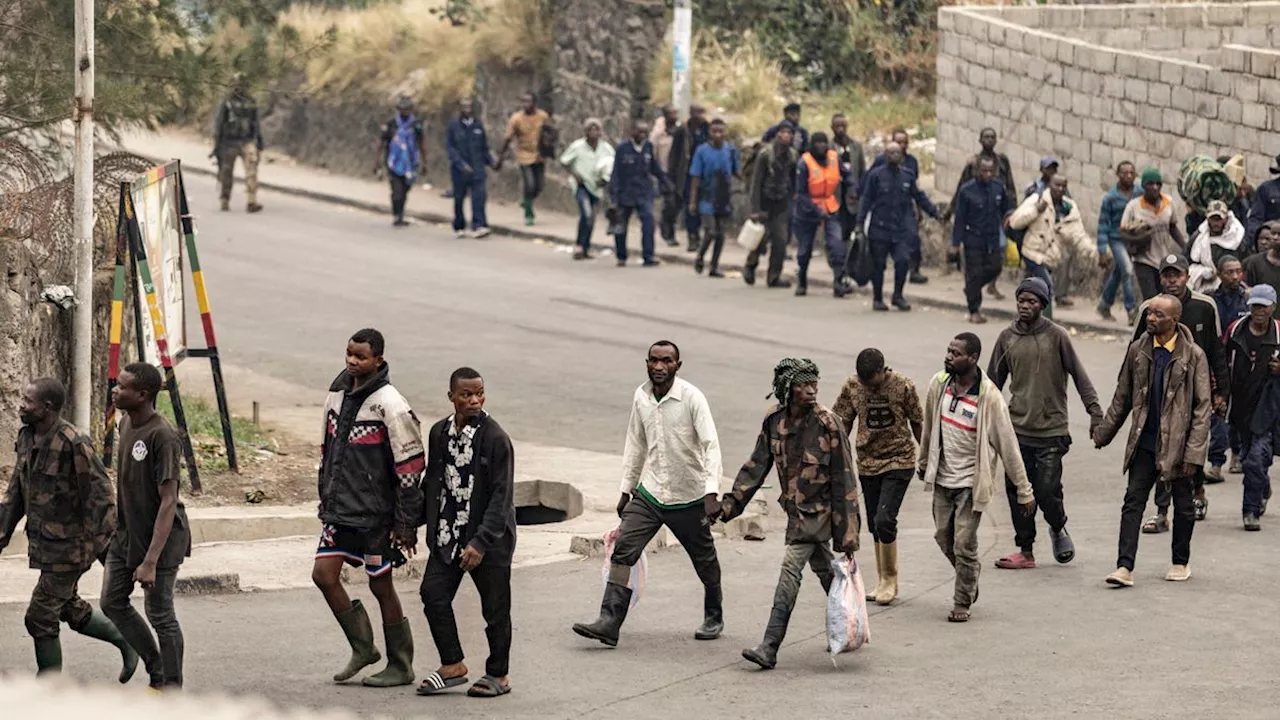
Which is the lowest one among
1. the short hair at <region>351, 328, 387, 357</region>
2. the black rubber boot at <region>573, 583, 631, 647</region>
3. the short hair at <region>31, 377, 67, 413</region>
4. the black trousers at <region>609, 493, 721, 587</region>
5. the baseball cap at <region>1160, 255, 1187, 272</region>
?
the black rubber boot at <region>573, 583, 631, 647</region>

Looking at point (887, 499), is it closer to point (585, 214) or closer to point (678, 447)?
point (678, 447)

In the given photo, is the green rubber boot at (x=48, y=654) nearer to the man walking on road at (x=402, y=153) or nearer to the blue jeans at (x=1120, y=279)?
the blue jeans at (x=1120, y=279)

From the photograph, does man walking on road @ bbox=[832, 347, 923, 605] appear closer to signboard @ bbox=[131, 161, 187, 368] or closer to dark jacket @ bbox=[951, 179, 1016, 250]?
signboard @ bbox=[131, 161, 187, 368]

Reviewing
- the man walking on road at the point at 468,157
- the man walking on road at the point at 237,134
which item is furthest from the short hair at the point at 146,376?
the man walking on road at the point at 237,134

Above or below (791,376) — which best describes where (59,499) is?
below

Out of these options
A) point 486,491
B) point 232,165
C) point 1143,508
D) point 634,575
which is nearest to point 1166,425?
point 1143,508

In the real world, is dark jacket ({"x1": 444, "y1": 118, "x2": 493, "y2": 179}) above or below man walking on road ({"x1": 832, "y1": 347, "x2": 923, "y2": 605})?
above

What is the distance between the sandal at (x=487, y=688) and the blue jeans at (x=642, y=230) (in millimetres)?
15726

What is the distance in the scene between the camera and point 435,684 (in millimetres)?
9648

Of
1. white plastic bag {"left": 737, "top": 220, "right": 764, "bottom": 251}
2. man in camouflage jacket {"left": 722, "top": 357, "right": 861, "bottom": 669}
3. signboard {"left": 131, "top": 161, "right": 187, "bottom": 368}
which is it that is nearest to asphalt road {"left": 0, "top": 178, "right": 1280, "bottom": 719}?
man in camouflage jacket {"left": 722, "top": 357, "right": 861, "bottom": 669}

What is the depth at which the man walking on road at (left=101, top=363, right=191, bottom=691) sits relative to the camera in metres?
9.30

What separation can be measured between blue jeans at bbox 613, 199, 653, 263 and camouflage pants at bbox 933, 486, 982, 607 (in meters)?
14.1

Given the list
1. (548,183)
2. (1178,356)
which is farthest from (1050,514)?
(548,183)

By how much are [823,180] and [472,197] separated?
21.5 ft
